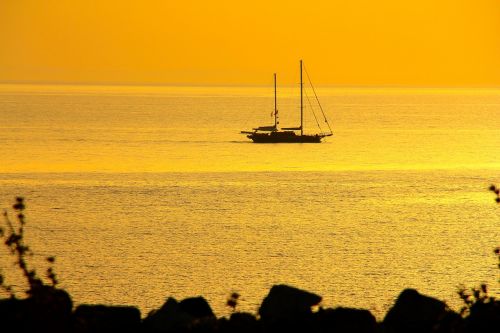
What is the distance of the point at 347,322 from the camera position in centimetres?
1650

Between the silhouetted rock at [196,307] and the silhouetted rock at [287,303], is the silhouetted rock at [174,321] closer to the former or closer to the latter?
the silhouetted rock at [196,307]

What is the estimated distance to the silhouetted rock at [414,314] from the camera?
16.7 metres

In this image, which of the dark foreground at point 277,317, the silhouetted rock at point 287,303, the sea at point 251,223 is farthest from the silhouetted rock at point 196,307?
the sea at point 251,223

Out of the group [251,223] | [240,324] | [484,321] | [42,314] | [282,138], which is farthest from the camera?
[282,138]

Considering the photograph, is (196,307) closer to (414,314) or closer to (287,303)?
(287,303)

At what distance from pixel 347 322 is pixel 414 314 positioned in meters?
1.14

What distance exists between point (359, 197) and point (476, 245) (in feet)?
87.9

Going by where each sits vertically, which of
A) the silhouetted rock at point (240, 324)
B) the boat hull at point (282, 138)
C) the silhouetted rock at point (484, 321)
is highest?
the boat hull at point (282, 138)

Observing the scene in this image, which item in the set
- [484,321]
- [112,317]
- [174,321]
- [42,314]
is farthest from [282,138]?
[42,314]

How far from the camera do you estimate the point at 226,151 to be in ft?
459

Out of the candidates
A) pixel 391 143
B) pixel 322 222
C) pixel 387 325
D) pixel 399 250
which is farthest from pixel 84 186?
pixel 391 143

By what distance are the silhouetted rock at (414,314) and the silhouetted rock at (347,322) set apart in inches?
20.2

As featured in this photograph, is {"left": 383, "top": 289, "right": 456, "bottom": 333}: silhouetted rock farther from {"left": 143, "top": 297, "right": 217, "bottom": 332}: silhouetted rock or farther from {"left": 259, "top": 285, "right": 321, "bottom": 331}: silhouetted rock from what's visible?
{"left": 143, "top": 297, "right": 217, "bottom": 332}: silhouetted rock

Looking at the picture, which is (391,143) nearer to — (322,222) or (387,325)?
(322,222)
